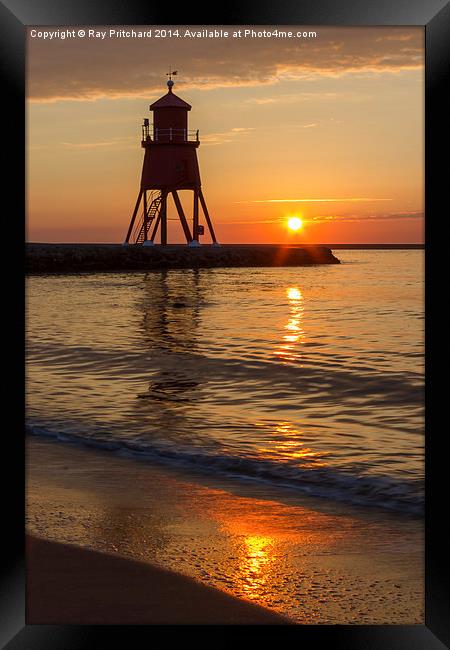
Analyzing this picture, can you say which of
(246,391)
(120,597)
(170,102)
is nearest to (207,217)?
(170,102)

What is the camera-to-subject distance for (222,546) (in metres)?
3.76

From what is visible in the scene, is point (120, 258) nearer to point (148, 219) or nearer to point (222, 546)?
point (148, 219)

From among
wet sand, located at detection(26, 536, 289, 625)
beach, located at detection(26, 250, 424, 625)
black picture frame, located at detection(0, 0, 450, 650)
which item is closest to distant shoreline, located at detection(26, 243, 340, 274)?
beach, located at detection(26, 250, 424, 625)

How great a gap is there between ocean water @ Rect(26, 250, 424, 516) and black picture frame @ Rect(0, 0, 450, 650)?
6.37 feet

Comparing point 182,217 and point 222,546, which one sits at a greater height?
point 182,217

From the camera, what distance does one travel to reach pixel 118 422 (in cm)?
760

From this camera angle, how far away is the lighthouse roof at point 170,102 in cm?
4425

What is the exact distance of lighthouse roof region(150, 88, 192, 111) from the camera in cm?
4425
